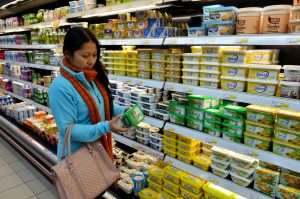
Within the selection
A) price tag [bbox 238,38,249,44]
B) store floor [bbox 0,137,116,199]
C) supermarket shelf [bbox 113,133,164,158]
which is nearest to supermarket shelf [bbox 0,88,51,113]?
store floor [bbox 0,137,116,199]

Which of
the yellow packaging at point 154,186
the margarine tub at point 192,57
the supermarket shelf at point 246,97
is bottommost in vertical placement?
the yellow packaging at point 154,186

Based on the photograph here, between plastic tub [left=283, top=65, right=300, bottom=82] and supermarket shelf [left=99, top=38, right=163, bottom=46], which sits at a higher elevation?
supermarket shelf [left=99, top=38, right=163, bottom=46]

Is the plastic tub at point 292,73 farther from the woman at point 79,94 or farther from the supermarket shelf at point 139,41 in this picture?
the woman at point 79,94

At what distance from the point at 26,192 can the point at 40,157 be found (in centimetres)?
50

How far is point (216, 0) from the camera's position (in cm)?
201

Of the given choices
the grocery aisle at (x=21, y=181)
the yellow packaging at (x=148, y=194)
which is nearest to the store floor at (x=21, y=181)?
the grocery aisle at (x=21, y=181)

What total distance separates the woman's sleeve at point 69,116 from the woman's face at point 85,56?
0.58ft

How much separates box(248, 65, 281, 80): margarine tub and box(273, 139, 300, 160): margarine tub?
0.36 meters

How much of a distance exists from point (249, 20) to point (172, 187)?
1373 millimetres

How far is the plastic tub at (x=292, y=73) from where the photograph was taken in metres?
1.34

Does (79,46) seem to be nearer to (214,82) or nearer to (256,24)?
(214,82)

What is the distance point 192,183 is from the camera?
1929 millimetres

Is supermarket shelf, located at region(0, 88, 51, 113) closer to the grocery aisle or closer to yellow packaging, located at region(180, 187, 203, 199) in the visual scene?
the grocery aisle

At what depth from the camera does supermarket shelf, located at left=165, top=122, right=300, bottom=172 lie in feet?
4.54
